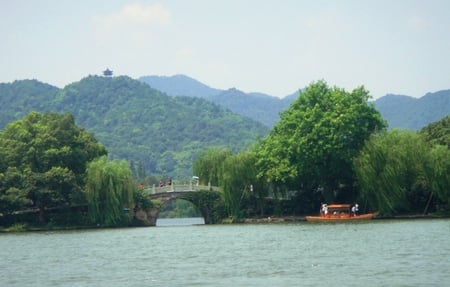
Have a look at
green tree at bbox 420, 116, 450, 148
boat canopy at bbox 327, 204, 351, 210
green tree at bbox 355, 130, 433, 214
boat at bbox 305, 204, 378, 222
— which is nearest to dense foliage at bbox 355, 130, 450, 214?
green tree at bbox 355, 130, 433, 214

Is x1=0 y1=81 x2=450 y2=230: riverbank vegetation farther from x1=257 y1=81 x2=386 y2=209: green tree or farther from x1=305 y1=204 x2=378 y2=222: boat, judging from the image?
x1=305 y1=204 x2=378 y2=222: boat

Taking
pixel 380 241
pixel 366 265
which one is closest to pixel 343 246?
pixel 380 241

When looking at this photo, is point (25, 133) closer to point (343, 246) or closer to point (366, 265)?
point (343, 246)

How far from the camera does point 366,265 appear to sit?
34125 millimetres

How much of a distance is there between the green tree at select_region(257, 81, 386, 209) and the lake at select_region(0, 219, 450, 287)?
12674 mm

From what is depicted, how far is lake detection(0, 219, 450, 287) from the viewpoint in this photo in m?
31.7

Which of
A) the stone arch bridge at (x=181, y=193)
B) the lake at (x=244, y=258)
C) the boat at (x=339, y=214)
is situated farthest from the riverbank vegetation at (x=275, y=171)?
the lake at (x=244, y=258)

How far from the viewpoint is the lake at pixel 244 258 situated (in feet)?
104

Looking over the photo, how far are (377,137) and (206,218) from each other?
1541 cm

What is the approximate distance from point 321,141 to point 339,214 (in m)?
5.47

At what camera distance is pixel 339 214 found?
69.1 metres

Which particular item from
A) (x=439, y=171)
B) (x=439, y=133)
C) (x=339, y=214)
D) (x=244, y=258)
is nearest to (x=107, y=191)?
(x=339, y=214)

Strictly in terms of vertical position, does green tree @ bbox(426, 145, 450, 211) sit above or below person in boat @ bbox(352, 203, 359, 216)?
above

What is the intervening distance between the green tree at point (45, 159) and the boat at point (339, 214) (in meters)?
17.3
